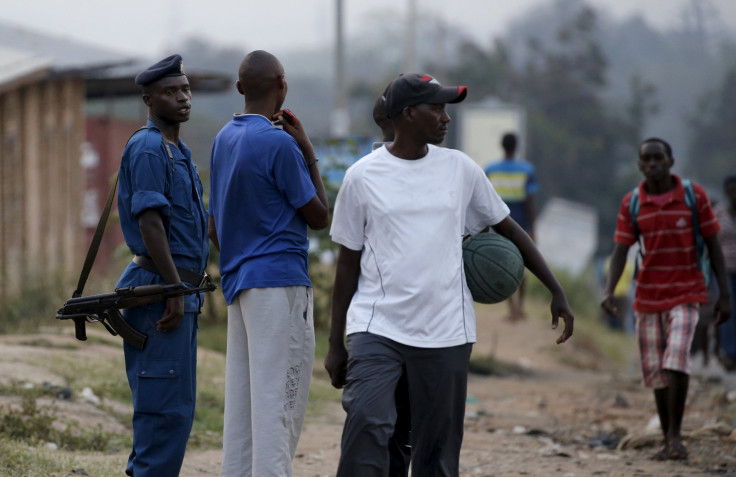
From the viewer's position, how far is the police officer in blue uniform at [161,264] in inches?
177

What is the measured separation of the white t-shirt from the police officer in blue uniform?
64 centimetres

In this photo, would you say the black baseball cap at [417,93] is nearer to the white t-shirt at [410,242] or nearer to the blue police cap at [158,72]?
the white t-shirt at [410,242]

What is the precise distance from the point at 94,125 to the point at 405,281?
1906cm

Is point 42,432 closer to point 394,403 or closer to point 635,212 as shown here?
point 394,403

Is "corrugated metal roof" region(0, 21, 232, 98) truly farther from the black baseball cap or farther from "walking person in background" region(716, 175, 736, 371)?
the black baseball cap

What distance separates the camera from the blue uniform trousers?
4.54 meters

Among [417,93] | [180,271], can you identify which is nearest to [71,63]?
[180,271]

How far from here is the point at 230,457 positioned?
4.71 metres

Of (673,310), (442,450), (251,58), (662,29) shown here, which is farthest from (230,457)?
(662,29)

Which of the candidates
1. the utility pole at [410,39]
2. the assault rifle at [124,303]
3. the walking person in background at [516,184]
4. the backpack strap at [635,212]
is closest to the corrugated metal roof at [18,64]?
the walking person in background at [516,184]

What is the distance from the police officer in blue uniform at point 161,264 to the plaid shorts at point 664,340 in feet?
10.9

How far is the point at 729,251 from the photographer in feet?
38.2

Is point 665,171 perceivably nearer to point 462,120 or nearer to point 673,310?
point 673,310

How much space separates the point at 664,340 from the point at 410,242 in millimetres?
3117
